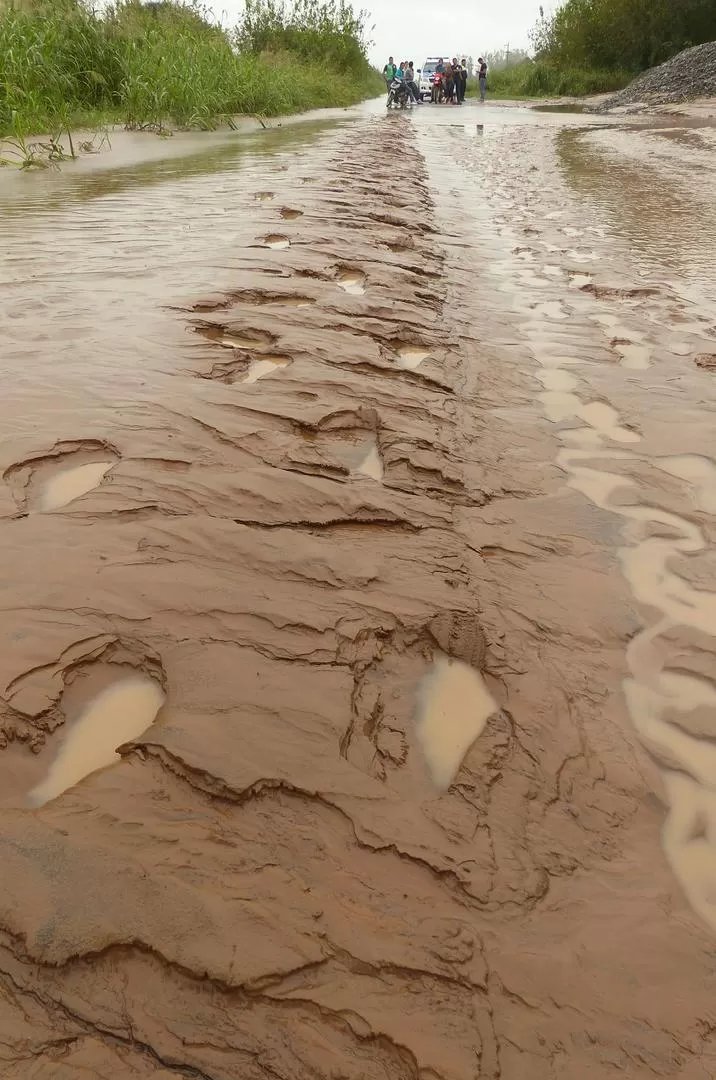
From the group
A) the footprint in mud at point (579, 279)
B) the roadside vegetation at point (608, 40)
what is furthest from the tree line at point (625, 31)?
the footprint in mud at point (579, 279)

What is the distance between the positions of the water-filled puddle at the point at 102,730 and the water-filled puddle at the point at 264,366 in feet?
4.88

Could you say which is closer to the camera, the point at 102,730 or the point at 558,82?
the point at 102,730

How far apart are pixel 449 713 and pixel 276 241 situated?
3738 mm

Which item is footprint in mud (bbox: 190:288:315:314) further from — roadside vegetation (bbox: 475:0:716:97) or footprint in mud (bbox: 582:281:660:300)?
roadside vegetation (bbox: 475:0:716:97)

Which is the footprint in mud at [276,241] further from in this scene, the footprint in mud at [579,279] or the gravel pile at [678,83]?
the gravel pile at [678,83]

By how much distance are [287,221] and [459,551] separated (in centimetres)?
382

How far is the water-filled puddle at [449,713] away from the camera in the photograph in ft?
4.47

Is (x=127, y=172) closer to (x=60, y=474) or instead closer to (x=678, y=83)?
(x=60, y=474)

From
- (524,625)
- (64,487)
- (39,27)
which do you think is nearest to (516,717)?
(524,625)

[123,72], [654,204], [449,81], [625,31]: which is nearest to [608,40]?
[625,31]

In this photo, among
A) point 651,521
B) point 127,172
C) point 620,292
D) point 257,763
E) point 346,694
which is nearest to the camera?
point 257,763

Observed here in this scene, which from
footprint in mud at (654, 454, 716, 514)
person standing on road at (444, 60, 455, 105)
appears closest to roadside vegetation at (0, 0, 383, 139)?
footprint in mud at (654, 454, 716, 514)

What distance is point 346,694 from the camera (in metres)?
1.42

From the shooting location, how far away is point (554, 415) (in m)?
2.78
